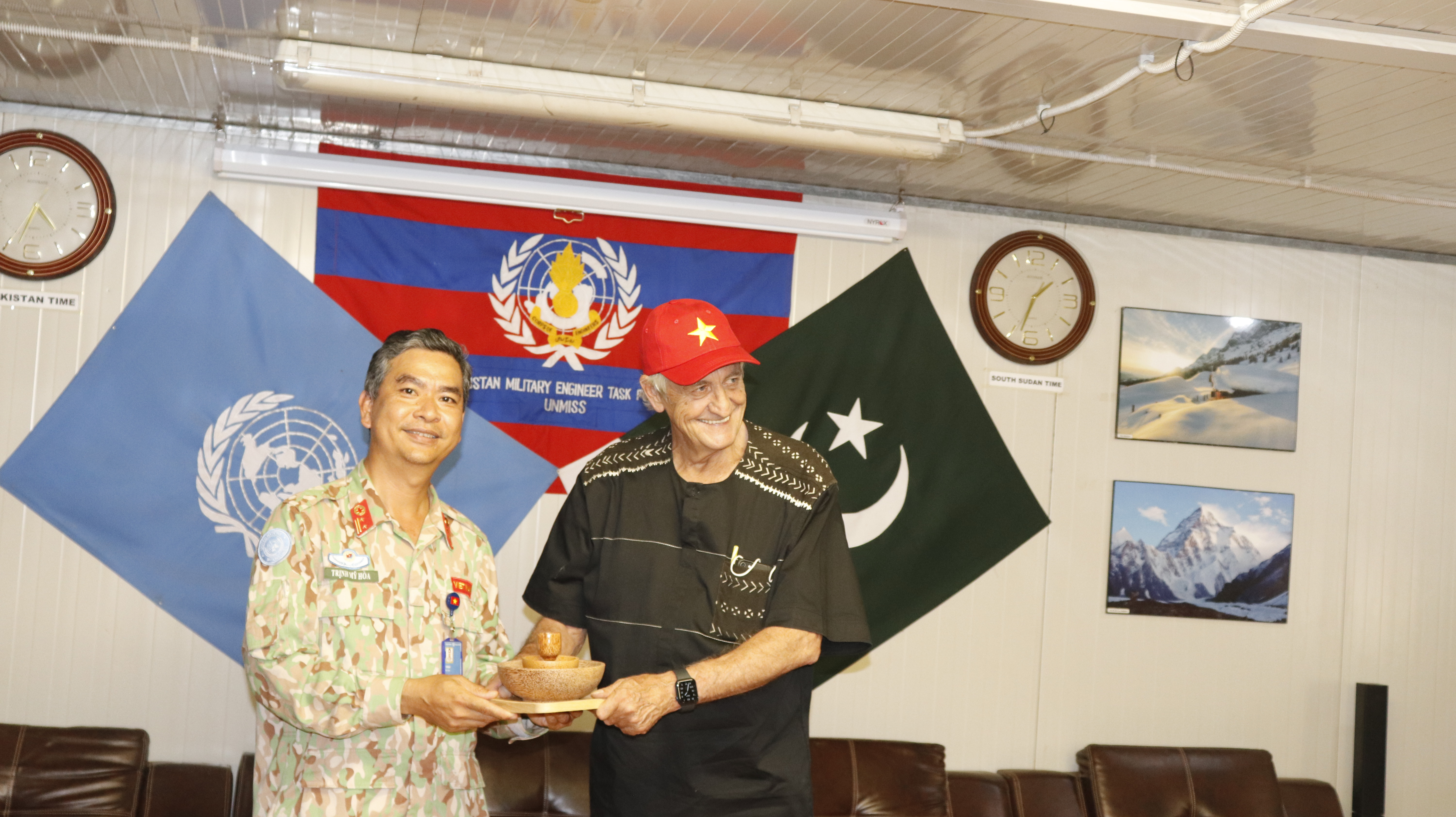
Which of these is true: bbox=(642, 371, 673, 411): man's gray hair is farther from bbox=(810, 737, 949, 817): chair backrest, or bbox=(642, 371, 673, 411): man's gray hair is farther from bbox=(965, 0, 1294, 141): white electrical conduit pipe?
bbox=(810, 737, 949, 817): chair backrest

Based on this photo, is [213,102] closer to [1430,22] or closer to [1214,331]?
[1430,22]

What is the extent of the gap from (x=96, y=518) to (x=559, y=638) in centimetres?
294

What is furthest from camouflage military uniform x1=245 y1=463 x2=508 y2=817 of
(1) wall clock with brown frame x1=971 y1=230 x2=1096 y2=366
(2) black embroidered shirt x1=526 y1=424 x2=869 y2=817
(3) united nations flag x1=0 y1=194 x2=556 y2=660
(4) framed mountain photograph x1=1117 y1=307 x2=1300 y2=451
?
(4) framed mountain photograph x1=1117 y1=307 x2=1300 y2=451

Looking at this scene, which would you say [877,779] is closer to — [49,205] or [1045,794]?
[1045,794]

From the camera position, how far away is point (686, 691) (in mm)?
2324

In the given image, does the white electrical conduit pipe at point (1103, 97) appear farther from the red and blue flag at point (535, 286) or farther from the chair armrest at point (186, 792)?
the chair armrest at point (186, 792)

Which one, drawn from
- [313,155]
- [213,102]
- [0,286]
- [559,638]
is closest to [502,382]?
[313,155]

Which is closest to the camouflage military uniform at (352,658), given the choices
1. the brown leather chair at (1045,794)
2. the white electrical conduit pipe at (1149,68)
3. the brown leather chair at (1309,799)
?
the white electrical conduit pipe at (1149,68)

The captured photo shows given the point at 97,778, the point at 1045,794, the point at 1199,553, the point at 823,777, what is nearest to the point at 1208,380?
the point at 1199,553

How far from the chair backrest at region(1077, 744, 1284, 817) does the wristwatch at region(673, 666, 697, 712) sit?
132 inches

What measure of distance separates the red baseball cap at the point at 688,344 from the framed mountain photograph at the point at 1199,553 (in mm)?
3473

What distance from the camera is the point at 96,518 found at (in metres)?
4.44

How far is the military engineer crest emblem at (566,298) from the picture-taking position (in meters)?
4.80

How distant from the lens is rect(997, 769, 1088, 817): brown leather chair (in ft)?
16.5
